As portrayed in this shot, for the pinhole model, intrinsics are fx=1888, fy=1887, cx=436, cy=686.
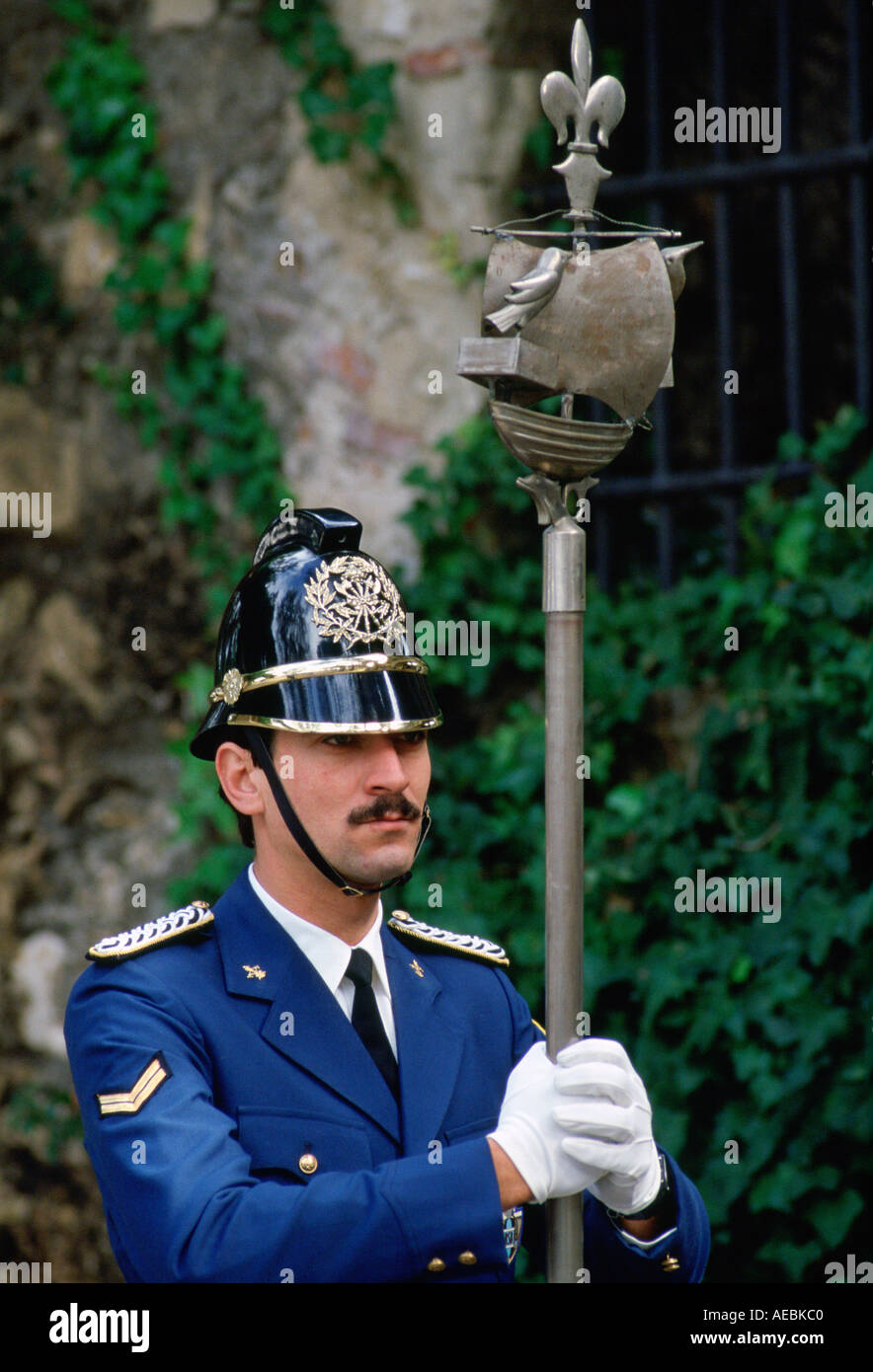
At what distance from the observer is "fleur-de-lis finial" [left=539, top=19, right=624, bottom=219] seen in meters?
2.51

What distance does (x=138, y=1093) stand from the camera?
2412mm

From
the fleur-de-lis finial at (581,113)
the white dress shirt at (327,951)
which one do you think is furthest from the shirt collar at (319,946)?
the fleur-de-lis finial at (581,113)

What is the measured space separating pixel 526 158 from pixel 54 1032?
275 centimetres

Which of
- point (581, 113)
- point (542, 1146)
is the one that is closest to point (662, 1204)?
point (542, 1146)

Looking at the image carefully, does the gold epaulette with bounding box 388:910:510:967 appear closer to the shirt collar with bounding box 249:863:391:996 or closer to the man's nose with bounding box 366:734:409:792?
the shirt collar with bounding box 249:863:391:996

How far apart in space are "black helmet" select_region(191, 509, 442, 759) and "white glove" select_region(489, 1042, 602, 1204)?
1.78 ft

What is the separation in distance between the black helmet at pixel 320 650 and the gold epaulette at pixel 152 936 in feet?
0.86

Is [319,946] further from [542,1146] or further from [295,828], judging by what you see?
[542,1146]

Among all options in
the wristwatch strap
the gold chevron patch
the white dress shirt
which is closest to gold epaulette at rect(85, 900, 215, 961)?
the white dress shirt

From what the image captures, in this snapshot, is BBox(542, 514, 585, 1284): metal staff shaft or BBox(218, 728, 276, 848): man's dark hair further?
BBox(218, 728, 276, 848): man's dark hair

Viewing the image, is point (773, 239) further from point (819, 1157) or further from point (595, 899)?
point (819, 1157)

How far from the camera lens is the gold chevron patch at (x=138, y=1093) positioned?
2.41 meters

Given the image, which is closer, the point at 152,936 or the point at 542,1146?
the point at 542,1146

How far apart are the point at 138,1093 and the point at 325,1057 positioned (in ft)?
0.91
